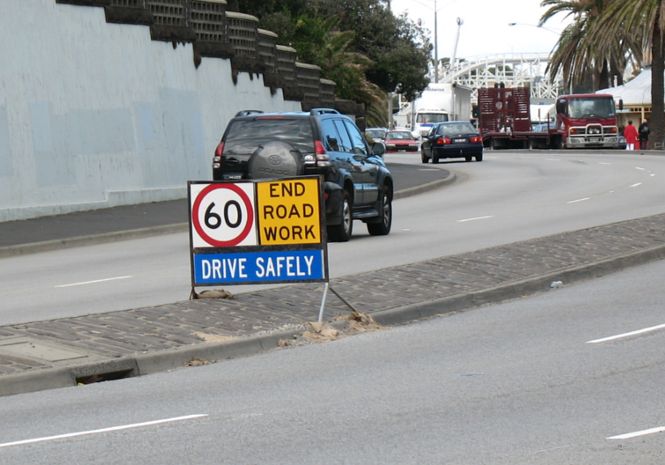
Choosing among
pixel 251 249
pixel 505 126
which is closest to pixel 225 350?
pixel 251 249

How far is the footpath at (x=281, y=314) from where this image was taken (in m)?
11.2

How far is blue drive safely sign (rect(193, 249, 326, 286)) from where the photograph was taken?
1349 centimetres

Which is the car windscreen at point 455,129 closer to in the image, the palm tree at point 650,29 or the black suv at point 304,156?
the palm tree at point 650,29

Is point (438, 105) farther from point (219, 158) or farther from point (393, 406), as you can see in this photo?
point (393, 406)

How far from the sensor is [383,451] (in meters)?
7.77

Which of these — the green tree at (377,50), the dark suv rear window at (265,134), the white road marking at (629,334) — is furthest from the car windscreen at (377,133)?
the white road marking at (629,334)

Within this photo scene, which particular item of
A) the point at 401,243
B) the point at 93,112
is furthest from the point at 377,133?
the point at 401,243

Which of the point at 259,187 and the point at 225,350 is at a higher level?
the point at 259,187

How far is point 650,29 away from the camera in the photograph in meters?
61.8

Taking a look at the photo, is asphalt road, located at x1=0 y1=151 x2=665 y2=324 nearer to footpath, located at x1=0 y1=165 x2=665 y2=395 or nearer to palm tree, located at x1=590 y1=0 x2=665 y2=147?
footpath, located at x1=0 y1=165 x2=665 y2=395

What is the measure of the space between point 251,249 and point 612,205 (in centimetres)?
1785

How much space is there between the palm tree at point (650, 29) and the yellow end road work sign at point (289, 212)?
47.7 m

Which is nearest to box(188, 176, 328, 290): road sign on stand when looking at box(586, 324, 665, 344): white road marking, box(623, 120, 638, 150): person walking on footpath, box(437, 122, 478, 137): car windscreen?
box(586, 324, 665, 344): white road marking

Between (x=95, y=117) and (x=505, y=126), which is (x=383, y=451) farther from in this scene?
(x=505, y=126)
